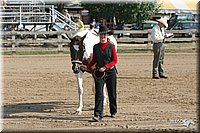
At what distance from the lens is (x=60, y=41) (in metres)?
26.8

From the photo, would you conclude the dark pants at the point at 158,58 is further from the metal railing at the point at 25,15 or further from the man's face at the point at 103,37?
the metal railing at the point at 25,15

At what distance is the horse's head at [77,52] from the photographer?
1008 centimetres

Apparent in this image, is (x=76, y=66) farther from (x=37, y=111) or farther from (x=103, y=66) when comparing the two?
(x=37, y=111)

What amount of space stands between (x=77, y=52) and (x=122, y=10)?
25.6m

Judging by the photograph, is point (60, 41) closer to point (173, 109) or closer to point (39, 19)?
point (39, 19)

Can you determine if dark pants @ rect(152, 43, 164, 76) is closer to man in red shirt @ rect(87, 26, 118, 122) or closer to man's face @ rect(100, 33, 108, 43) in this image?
man in red shirt @ rect(87, 26, 118, 122)

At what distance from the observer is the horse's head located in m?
10.1

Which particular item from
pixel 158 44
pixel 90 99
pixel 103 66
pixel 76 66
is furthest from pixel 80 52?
pixel 158 44

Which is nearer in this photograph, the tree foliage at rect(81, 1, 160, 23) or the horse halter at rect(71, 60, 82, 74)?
the horse halter at rect(71, 60, 82, 74)

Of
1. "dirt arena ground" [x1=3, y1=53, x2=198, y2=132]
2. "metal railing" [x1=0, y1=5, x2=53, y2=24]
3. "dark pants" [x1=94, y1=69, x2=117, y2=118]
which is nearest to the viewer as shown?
"dirt arena ground" [x1=3, y1=53, x2=198, y2=132]

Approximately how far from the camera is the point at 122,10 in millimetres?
35406

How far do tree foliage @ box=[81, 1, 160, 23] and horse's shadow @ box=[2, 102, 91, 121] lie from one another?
78.6 feet

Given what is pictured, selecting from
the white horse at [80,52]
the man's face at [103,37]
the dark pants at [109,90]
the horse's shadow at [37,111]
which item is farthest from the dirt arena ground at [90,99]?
the man's face at [103,37]

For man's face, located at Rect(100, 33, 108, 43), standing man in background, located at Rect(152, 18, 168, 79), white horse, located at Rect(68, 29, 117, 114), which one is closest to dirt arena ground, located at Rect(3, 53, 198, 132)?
standing man in background, located at Rect(152, 18, 168, 79)
